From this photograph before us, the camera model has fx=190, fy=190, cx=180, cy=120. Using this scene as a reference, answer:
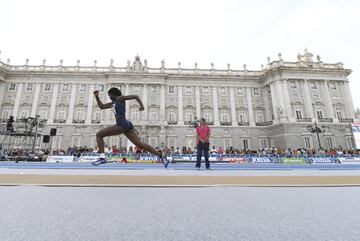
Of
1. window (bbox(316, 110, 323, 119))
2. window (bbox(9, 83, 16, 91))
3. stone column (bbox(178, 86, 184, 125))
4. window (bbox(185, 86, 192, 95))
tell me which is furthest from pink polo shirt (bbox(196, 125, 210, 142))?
window (bbox(9, 83, 16, 91))

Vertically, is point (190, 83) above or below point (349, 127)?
above

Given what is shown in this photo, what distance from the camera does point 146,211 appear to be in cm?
157

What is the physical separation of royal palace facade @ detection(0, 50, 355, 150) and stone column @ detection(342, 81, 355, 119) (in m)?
0.14

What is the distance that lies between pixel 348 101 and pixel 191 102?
26.4m

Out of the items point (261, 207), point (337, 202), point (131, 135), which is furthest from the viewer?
point (131, 135)

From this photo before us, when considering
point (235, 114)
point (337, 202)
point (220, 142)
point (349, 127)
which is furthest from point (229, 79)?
point (337, 202)

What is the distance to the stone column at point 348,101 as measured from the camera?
3144 centimetres

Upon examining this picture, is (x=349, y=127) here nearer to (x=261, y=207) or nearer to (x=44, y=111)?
(x=261, y=207)

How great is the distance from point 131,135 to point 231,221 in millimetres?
3460

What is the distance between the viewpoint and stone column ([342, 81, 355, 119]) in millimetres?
31444

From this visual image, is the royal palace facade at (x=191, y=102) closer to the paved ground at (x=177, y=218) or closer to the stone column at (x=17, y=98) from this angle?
the stone column at (x=17, y=98)

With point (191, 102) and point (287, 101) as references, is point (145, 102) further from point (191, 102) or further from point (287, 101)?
point (287, 101)

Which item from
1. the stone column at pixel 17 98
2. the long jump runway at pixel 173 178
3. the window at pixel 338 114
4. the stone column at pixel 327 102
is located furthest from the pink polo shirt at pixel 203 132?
the stone column at pixel 17 98

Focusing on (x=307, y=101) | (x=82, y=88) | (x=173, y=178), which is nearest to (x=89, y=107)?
(x=82, y=88)
